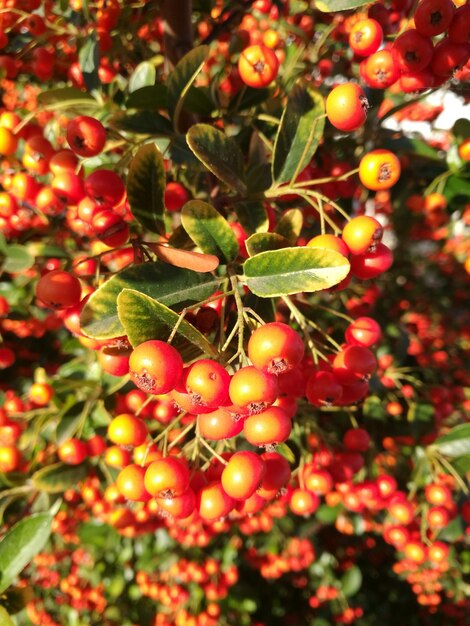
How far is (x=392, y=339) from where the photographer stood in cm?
370

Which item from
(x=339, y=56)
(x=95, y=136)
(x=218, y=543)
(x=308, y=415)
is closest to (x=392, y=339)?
(x=308, y=415)

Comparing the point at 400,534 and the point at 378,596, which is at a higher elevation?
the point at 400,534

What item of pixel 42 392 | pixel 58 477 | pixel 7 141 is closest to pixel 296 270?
pixel 7 141

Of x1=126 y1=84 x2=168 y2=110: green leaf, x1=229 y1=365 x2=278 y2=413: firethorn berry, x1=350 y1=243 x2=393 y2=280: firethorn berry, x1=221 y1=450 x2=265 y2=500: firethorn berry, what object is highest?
x1=126 y1=84 x2=168 y2=110: green leaf

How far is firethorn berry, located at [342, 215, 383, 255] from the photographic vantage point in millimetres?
1308

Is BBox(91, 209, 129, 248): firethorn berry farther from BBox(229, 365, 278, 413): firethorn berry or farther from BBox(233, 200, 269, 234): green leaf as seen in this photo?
BBox(229, 365, 278, 413): firethorn berry

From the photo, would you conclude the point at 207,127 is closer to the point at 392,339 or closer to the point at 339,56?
the point at 339,56

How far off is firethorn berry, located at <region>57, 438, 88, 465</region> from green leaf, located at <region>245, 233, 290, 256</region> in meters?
1.57

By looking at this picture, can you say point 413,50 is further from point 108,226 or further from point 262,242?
point 108,226

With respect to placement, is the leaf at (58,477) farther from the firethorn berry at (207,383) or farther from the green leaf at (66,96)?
the green leaf at (66,96)

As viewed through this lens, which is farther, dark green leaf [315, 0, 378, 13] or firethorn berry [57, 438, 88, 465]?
firethorn berry [57, 438, 88, 465]

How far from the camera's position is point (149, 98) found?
5.62 feet

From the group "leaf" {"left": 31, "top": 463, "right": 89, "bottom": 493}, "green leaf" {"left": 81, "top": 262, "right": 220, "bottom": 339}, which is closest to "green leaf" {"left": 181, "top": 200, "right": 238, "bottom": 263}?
"green leaf" {"left": 81, "top": 262, "right": 220, "bottom": 339}

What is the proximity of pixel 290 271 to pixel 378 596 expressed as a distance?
250 inches
